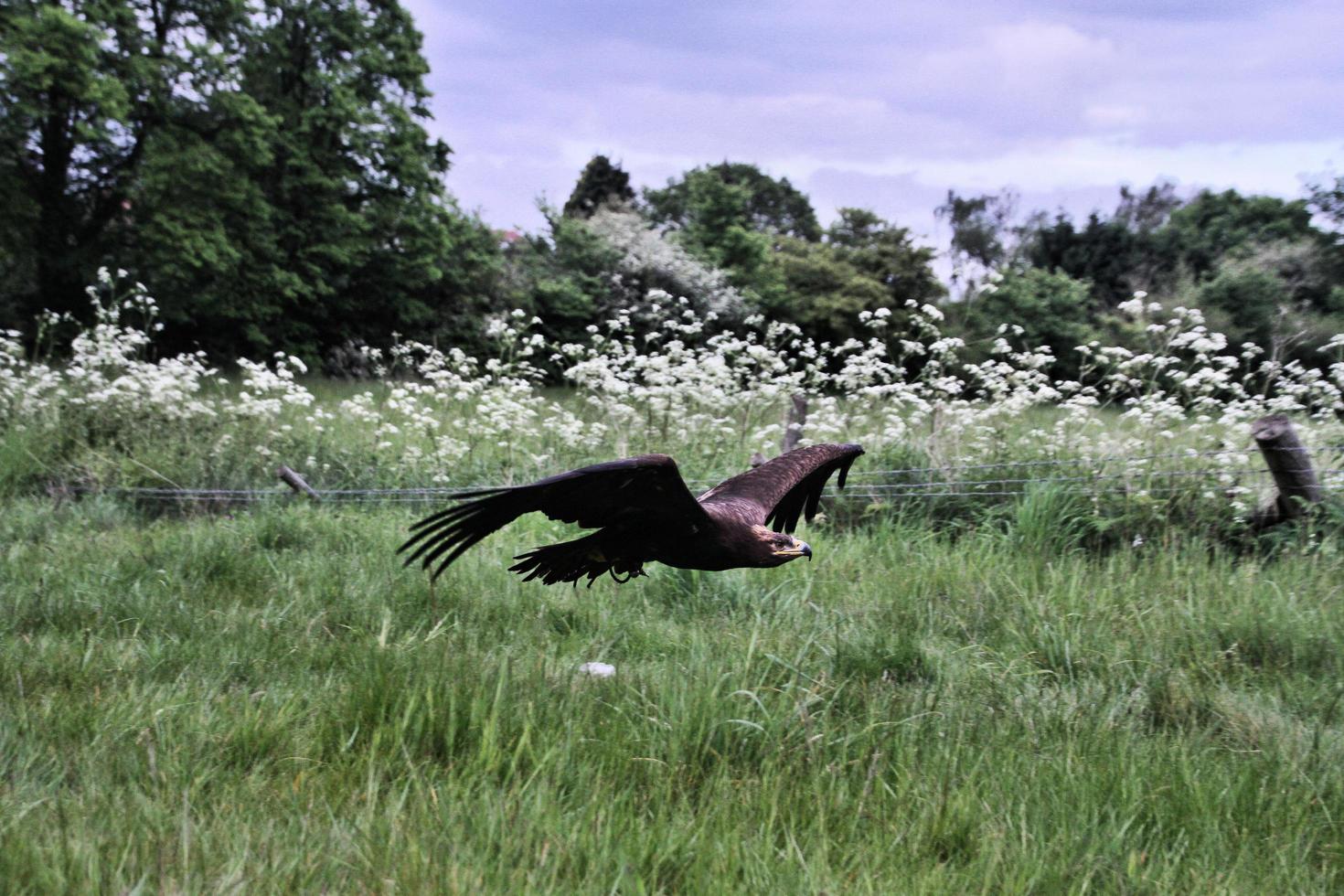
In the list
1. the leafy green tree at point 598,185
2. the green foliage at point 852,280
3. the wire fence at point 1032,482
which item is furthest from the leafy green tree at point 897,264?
the wire fence at point 1032,482

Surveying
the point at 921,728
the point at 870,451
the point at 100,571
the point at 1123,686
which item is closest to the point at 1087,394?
the point at 870,451

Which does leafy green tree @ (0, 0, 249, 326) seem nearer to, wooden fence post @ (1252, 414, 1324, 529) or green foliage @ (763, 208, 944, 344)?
green foliage @ (763, 208, 944, 344)

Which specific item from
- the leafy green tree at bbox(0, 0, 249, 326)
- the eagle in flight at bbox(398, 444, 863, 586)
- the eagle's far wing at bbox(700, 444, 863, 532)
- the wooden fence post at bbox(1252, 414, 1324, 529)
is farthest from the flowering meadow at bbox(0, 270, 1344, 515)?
the leafy green tree at bbox(0, 0, 249, 326)

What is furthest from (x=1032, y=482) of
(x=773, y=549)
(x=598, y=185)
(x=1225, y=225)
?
(x=1225, y=225)

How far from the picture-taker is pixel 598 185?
3044cm

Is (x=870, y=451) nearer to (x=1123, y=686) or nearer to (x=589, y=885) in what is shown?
(x=1123, y=686)

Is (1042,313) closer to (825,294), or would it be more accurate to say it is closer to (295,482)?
(825,294)

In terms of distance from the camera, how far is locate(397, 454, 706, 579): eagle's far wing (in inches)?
54.6

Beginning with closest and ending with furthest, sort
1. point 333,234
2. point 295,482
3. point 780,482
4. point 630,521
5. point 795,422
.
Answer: point 630,521
point 780,482
point 295,482
point 795,422
point 333,234

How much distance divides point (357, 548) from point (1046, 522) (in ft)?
12.9

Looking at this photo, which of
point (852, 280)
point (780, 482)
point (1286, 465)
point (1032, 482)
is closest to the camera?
point (780, 482)

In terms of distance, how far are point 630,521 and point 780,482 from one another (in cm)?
45

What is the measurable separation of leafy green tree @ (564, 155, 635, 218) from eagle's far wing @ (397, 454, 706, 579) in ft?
96.8

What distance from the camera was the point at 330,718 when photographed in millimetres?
2779
